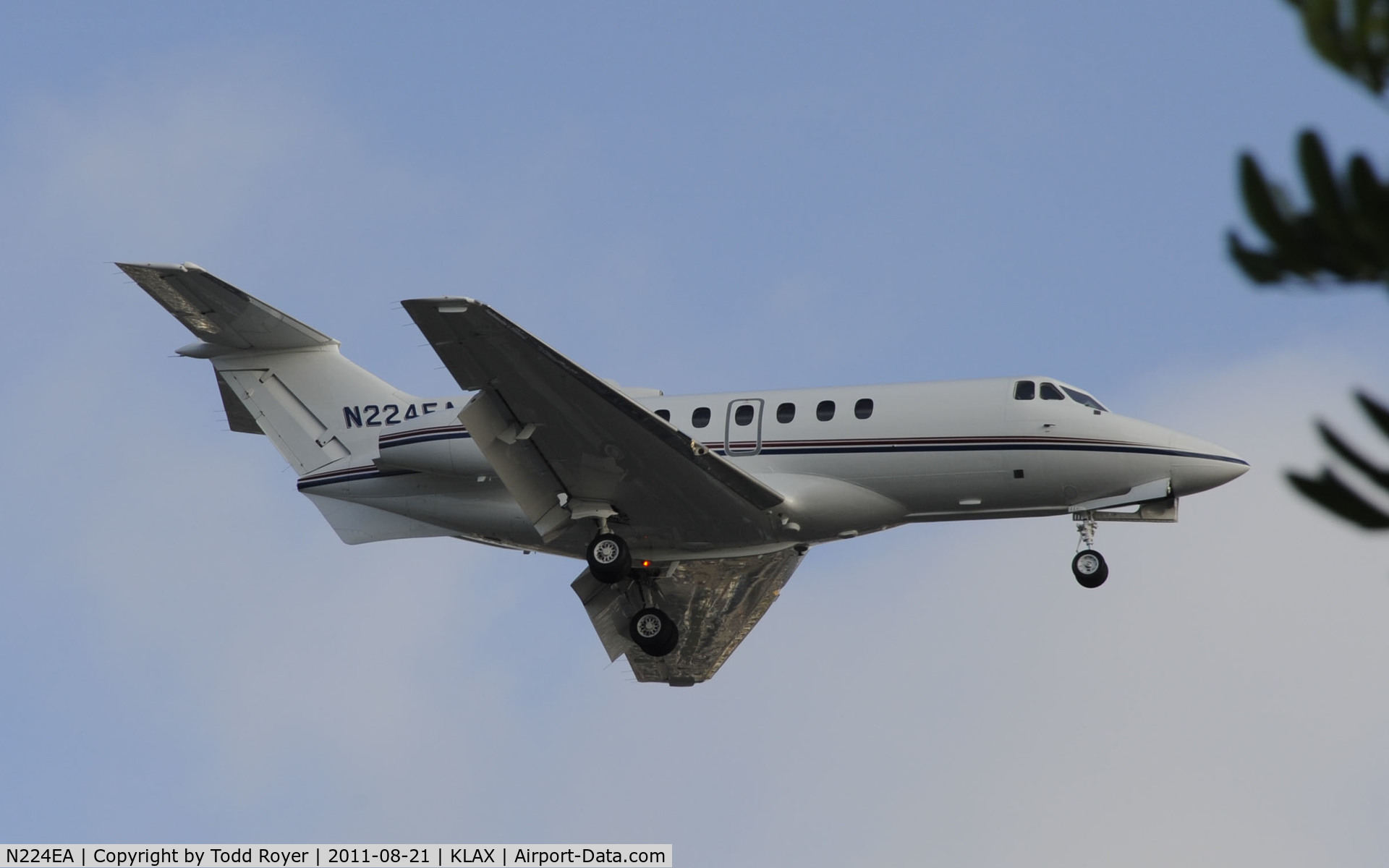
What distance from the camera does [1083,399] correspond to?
21.8m

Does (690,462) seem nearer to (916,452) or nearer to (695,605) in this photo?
(916,452)

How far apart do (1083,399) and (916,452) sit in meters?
2.58

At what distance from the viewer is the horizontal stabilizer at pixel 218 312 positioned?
75.8ft

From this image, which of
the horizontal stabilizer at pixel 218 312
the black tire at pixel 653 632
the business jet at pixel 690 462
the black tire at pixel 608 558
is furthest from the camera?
the black tire at pixel 653 632

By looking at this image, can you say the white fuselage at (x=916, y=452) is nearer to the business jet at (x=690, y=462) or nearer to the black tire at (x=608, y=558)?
the business jet at (x=690, y=462)

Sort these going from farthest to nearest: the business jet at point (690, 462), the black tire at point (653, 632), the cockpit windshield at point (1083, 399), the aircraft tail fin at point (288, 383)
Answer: the aircraft tail fin at point (288, 383), the black tire at point (653, 632), the cockpit windshield at point (1083, 399), the business jet at point (690, 462)

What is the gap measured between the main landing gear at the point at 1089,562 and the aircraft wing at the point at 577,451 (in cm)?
431

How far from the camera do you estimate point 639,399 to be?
23.4 metres

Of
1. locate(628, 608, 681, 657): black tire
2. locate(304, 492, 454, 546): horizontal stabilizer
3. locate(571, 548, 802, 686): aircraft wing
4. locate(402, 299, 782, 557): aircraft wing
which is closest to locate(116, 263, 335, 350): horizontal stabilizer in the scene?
locate(304, 492, 454, 546): horizontal stabilizer

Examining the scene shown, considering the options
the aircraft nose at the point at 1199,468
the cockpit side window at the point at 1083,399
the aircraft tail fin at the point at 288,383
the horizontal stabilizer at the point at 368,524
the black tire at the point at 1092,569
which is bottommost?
the black tire at the point at 1092,569

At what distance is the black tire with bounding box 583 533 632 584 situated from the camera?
72.4 feet

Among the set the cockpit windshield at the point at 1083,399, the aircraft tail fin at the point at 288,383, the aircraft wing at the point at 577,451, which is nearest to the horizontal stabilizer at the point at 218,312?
the aircraft tail fin at the point at 288,383

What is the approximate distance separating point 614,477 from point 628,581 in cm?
Answer: 369

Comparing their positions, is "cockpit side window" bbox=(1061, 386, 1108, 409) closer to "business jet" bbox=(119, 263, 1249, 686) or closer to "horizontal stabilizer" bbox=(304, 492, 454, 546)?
"business jet" bbox=(119, 263, 1249, 686)
